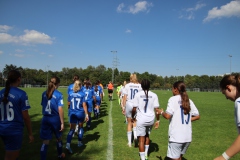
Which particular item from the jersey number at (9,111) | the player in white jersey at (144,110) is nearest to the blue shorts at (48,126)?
the jersey number at (9,111)

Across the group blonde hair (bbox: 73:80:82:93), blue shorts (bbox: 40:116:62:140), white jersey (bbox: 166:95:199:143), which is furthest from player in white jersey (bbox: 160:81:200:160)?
blonde hair (bbox: 73:80:82:93)

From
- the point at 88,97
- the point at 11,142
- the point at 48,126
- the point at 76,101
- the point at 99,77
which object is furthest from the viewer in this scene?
the point at 99,77

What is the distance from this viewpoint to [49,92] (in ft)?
16.3

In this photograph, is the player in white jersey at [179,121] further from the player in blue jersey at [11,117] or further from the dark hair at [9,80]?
the dark hair at [9,80]

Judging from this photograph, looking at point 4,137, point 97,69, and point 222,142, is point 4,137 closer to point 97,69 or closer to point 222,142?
point 222,142

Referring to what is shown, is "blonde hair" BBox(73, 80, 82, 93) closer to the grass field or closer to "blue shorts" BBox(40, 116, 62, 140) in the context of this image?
"blue shorts" BBox(40, 116, 62, 140)

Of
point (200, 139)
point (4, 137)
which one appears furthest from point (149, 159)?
point (4, 137)

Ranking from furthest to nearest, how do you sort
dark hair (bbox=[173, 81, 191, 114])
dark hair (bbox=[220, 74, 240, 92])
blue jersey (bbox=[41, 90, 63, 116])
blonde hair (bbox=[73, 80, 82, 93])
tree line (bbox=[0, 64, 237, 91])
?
tree line (bbox=[0, 64, 237, 91]) → blonde hair (bbox=[73, 80, 82, 93]) → blue jersey (bbox=[41, 90, 63, 116]) → dark hair (bbox=[173, 81, 191, 114]) → dark hair (bbox=[220, 74, 240, 92])

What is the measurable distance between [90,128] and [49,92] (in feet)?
17.2

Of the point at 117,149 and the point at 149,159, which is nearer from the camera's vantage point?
the point at 149,159

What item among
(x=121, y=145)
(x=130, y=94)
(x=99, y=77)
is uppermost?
(x=99, y=77)

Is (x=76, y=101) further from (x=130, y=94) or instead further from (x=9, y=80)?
(x=9, y=80)

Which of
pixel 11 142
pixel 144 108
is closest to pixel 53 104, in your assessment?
pixel 11 142

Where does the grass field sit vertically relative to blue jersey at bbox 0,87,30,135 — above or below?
below
